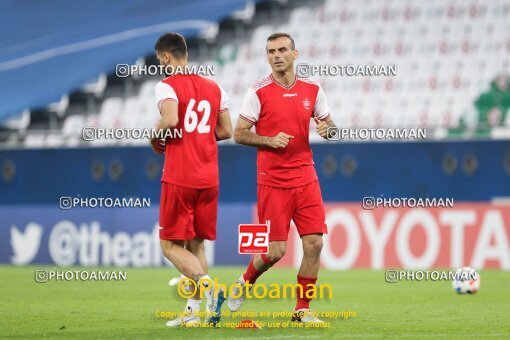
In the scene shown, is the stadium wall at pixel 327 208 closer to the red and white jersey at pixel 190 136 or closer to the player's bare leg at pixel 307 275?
the player's bare leg at pixel 307 275

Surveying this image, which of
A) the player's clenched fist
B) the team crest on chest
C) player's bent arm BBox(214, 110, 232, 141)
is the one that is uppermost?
the team crest on chest

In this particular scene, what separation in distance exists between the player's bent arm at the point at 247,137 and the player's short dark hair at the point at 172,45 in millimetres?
842

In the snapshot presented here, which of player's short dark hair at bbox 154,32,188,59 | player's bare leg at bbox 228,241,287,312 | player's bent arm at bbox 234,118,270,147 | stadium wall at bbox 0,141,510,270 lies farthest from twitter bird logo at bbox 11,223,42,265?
player's short dark hair at bbox 154,32,188,59

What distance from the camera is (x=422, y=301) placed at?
38.4 ft

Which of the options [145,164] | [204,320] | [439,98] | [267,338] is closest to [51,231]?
[145,164]

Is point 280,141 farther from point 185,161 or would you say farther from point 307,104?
point 185,161

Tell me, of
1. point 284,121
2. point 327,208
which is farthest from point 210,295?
point 327,208

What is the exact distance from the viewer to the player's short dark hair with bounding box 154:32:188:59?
8344 mm

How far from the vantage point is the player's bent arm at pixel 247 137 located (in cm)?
878

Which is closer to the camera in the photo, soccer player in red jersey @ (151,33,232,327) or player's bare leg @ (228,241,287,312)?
soccer player in red jersey @ (151,33,232,327)

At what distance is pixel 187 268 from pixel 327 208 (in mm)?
10462

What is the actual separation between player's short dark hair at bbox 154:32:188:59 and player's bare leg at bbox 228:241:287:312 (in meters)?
1.75

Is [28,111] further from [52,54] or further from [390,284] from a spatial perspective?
[390,284]

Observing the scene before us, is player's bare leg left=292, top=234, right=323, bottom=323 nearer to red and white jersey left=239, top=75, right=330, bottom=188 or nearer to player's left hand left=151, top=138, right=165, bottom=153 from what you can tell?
red and white jersey left=239, top=75, right=330, bottom=188
